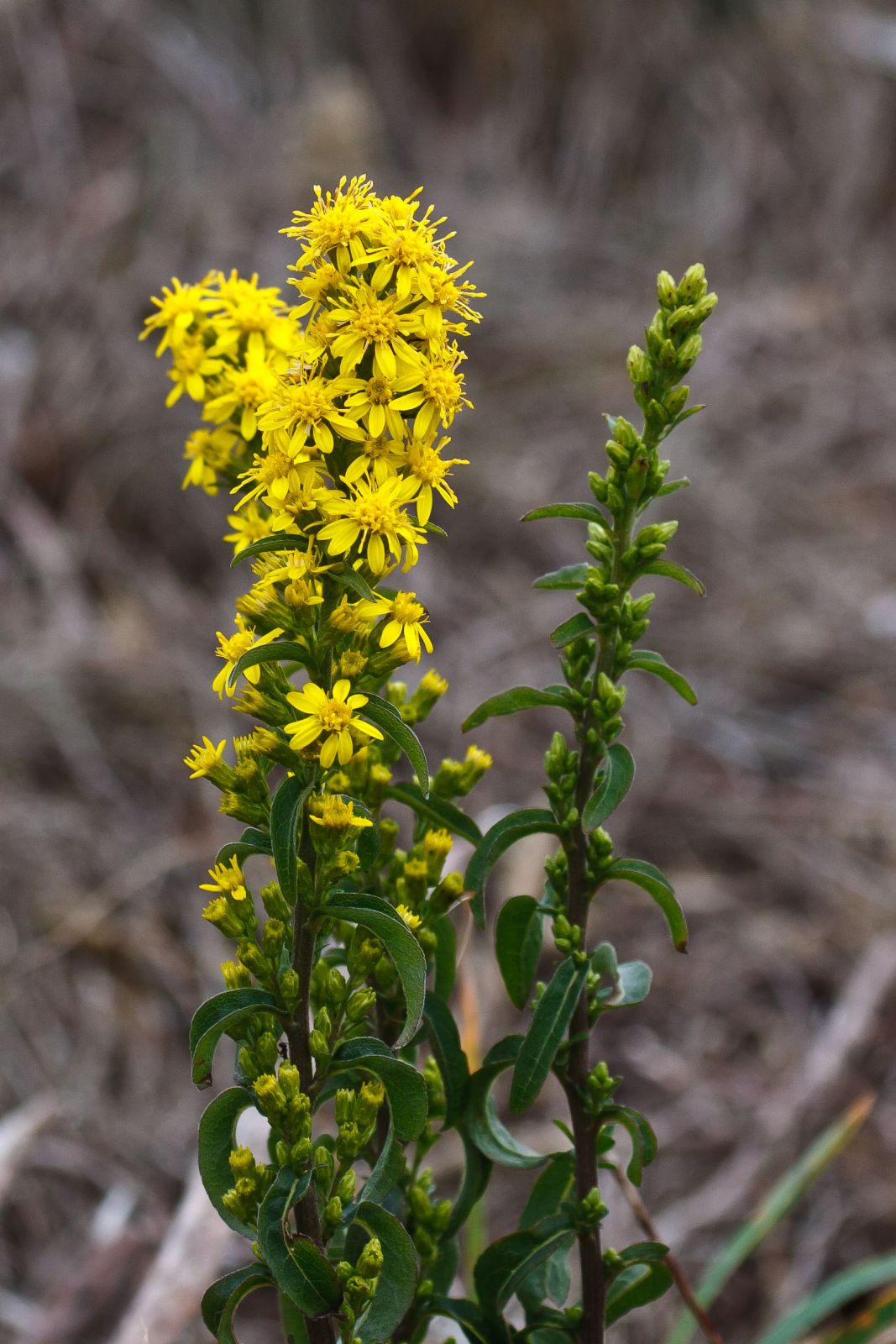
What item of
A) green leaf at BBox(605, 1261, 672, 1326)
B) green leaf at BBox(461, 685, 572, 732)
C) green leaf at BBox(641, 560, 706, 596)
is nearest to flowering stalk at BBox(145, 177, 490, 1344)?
green leaf at BBox(461, 685, 572, 732)

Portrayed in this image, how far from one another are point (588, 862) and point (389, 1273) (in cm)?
51

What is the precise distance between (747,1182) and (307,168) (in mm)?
5496

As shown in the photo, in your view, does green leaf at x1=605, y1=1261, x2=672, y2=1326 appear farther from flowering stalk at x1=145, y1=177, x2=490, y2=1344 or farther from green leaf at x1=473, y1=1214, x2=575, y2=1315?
→ flowering stalk at x1=145, y1=177, x2=490, y2=1344

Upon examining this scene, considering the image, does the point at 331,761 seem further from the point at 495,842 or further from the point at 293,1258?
the point at 293,1258

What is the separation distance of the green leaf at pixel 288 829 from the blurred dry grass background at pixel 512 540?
128 centimetres

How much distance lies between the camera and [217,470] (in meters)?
1.67

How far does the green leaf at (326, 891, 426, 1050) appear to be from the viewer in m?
1.32

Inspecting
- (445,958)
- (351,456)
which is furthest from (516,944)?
(351,456)

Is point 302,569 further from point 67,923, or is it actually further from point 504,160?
point 504,160

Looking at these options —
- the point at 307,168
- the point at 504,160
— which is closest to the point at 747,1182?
the point at 307,168

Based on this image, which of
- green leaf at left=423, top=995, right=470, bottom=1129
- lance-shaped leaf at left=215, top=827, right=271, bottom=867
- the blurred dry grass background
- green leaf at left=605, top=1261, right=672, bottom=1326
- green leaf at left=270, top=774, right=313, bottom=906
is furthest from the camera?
the blurred dry grass background

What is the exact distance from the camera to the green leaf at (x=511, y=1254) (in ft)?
5.16

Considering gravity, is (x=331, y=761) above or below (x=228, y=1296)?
above

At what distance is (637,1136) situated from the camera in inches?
62.7
